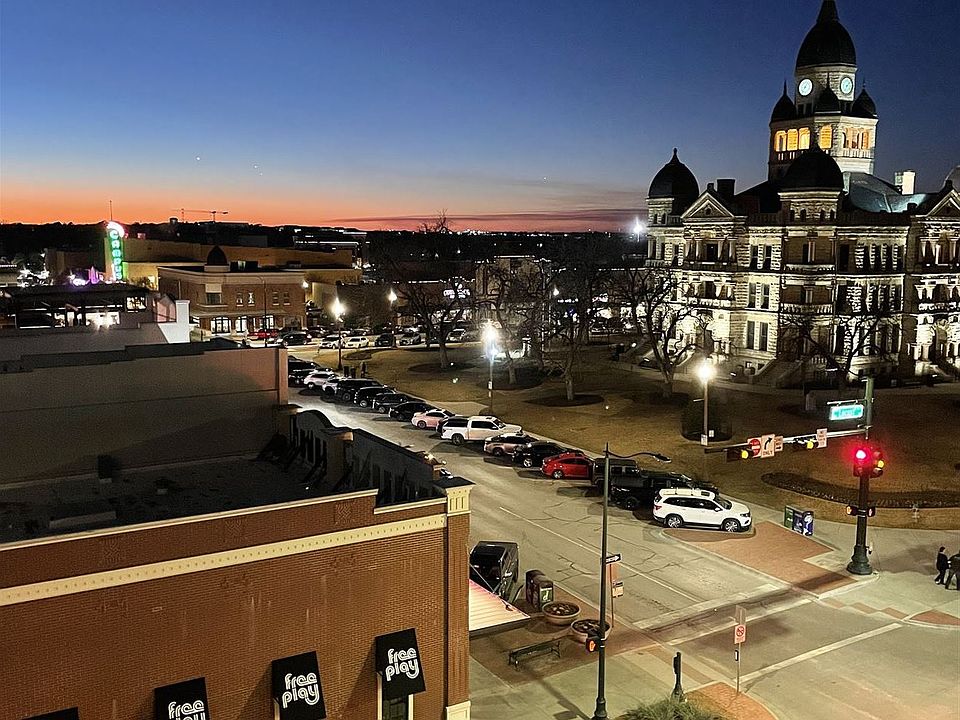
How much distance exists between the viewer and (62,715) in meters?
14.8

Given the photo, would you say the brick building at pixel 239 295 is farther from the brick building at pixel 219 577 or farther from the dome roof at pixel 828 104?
the brick building at pixel 219 577

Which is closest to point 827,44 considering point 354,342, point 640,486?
point 354,342

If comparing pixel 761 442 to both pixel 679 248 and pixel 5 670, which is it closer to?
pixel 5 670

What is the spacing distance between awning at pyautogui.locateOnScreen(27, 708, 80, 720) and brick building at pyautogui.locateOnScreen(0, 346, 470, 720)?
0.25ft

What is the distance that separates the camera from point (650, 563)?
30.3m

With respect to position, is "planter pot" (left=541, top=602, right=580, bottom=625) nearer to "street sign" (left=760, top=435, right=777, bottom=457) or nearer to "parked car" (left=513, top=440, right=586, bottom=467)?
"street sign" (left=760, top=435, right=777, bottom=457)

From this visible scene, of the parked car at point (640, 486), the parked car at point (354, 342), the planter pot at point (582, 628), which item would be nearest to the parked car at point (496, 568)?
the planter pot at point (582, 628)

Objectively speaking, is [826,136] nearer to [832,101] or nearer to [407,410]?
[832,101]

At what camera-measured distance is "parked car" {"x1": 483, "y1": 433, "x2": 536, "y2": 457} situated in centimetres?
4391

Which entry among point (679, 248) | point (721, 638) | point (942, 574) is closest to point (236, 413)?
point (721, 638)

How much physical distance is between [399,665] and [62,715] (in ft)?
20.1

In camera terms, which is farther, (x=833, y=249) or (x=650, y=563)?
(x=833, y=249)

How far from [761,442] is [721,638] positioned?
7.48m

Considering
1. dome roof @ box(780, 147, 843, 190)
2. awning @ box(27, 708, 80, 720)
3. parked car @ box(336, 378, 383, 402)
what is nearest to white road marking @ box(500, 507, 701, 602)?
awning @ box(27, 708, 80, 720)
